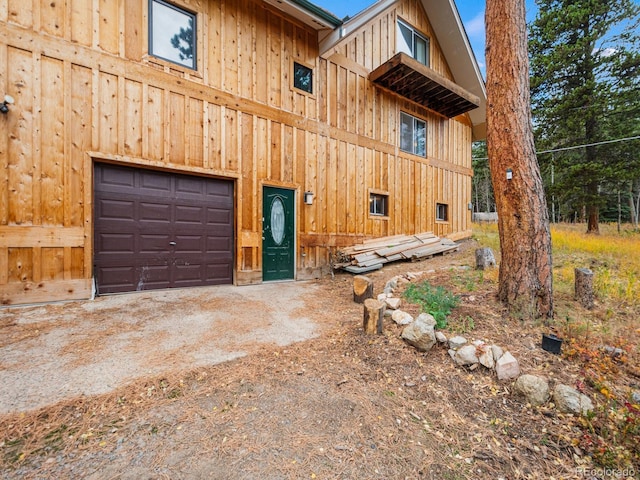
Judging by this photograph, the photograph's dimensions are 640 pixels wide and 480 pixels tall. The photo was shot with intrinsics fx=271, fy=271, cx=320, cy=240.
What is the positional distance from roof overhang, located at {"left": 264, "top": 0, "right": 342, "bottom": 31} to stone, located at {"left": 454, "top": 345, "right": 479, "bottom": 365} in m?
7.18

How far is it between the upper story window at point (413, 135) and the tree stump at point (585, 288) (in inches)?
251

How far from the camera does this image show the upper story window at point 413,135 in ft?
29.8

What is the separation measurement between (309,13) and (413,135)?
4.97 metres

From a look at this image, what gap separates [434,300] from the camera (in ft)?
12.0

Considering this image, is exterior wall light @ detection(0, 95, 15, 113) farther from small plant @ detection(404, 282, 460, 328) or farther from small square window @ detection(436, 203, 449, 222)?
small square window @ detection(436, 203, 449, 222)

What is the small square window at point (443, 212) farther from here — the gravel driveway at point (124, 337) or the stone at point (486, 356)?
the stone at point (486, 356)

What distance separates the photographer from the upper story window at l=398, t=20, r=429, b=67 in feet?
29.0

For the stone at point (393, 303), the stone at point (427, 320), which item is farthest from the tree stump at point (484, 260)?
the stone at point (427, 320)

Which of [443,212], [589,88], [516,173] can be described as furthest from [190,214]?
[589,88]

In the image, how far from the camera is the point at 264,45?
6.11 meters

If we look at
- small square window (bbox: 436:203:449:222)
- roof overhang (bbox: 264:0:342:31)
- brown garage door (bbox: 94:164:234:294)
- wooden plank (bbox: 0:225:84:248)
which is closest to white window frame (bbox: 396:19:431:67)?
roof overhang (bbox: 264:0:342:31)

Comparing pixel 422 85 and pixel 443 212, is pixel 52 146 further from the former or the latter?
pixel 443 212

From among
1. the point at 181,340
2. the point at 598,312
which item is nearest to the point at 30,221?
the point at 181,340

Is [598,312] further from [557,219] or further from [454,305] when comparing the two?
[557,219]
